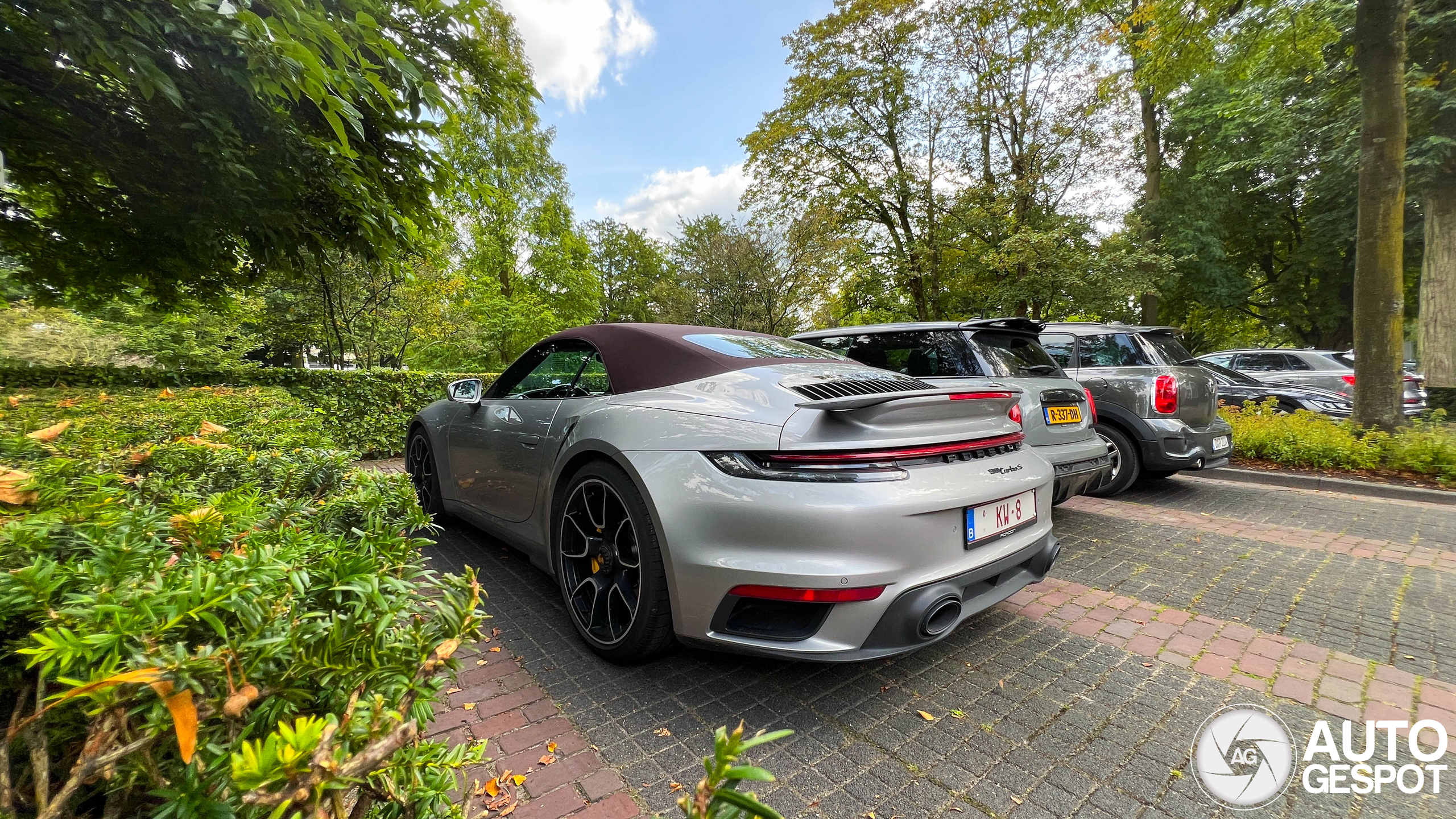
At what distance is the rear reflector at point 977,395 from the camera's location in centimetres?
221

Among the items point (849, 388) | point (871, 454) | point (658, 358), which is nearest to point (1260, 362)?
point (849, 388)

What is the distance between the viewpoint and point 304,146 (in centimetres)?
413

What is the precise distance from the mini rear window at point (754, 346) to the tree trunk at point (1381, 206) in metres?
7.84

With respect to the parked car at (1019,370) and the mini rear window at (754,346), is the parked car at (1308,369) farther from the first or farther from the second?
the mini rear window at (754,346)

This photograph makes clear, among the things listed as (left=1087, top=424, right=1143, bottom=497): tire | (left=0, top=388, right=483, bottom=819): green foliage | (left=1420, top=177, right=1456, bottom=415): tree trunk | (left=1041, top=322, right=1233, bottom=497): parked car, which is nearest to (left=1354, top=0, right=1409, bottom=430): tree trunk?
(left=1041, top=322, right=1233, bottom=497): parked car

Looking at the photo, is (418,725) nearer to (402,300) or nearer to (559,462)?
(559,462)

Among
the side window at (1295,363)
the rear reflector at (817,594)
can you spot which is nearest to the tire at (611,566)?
the rear reflector at (817,594)

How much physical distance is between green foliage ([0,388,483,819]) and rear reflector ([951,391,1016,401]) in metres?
1.85

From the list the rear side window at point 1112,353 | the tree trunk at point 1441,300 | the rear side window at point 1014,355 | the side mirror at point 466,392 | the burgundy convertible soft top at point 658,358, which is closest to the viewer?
the burgundy convertible soft top at point 658,358

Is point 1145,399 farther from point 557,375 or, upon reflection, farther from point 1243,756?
point 557,375

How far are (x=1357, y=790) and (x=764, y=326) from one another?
47.3 ft

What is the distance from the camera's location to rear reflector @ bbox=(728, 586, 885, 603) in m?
1.80

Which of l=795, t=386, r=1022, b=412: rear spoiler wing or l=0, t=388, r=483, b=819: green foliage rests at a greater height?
l=795, t=386, r=1022, b=412: rear spoiler wing

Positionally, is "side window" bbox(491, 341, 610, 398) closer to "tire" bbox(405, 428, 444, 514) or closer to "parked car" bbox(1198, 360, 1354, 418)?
"tire" bbox(405, 428, 444, 514)
